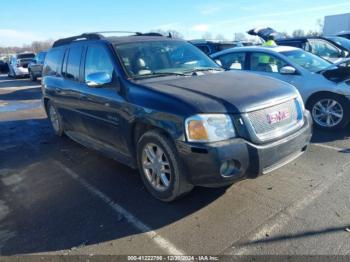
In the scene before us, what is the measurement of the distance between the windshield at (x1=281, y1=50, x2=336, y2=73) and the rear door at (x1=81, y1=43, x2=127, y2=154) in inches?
164

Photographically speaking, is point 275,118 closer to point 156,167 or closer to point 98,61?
point 156,167

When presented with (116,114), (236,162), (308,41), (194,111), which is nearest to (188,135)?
(194,111)

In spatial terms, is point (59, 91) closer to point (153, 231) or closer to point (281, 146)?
point (153, 231)

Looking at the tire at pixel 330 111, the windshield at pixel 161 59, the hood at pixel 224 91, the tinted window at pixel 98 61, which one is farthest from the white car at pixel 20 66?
the hood at pixel 224 91

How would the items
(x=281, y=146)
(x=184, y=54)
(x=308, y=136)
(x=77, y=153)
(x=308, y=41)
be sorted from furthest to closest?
(x=308, y=41), (x=77, y=153), (x=184, y=54), (x=308, y=136), (x=281, y=146)

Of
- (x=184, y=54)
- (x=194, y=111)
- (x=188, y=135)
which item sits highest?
(x=184, y=54)

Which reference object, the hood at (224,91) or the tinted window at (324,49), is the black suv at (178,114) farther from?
the tinted window at (324,49)

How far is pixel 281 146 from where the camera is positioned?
128 inches

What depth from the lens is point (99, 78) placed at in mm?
3846

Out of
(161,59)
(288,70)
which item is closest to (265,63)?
(288,70)

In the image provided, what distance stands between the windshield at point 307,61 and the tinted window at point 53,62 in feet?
14.8

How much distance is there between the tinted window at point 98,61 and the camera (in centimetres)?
409

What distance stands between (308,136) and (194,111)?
154 cm

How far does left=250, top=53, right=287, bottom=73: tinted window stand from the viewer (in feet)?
21.9
